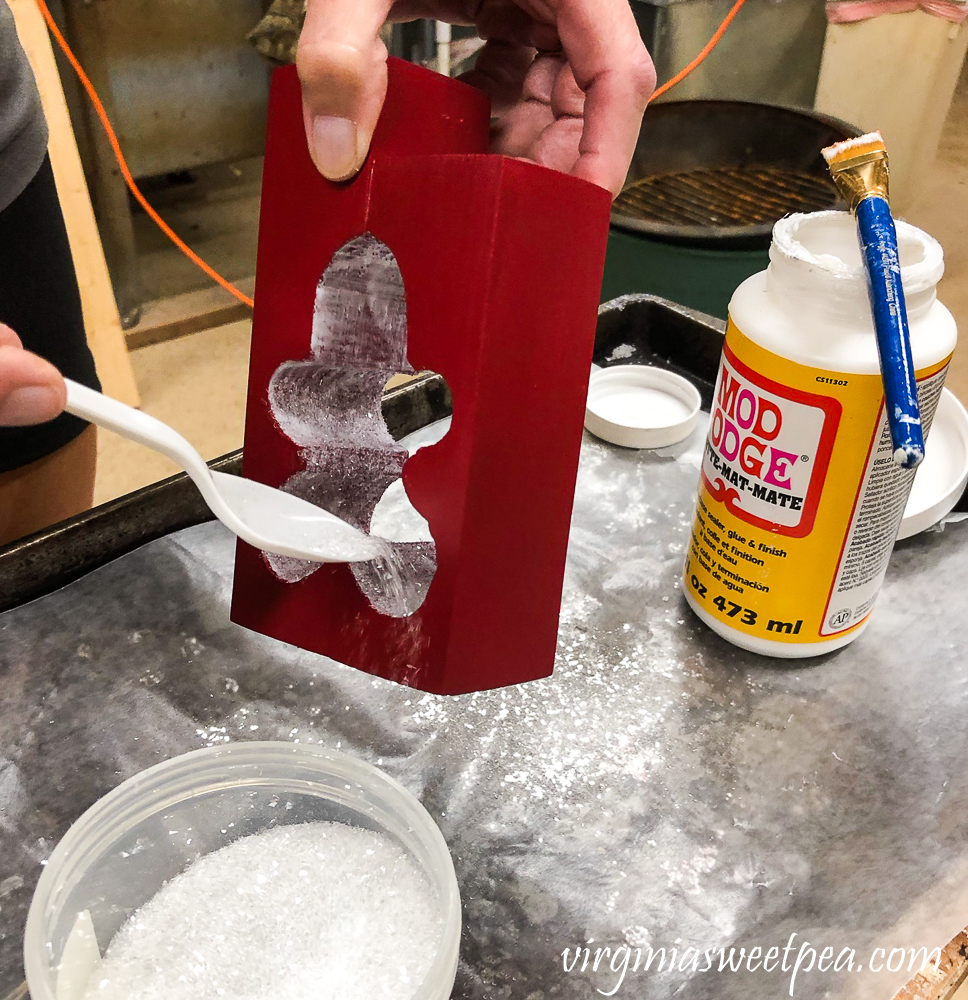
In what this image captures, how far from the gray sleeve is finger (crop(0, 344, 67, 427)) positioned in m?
0.42

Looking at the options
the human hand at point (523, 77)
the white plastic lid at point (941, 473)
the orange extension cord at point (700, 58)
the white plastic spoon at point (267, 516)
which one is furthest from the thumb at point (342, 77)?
the orange extension cord at point (700, 58)

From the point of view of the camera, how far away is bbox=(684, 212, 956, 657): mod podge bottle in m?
0.52

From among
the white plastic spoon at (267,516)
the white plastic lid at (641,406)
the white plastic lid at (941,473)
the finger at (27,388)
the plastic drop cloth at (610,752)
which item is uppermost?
the finger at (27,388)

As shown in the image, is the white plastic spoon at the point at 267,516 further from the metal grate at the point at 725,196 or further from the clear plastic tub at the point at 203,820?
the metal grate at the point at 725,196

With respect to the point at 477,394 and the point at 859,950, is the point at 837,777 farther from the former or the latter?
the point at 477,394

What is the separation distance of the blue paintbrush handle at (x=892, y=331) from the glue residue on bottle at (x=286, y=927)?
0.34 metres

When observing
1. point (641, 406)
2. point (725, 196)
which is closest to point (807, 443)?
point (641, 406)

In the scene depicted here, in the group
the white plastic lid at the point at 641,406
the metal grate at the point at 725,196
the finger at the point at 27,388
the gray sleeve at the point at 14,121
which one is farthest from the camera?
the metal grate at the point at 725,196

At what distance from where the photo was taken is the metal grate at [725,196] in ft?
5.22

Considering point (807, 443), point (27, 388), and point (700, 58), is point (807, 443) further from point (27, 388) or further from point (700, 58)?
point (700, 58)

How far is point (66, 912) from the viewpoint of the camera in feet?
1.56

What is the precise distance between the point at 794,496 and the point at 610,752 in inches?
8.2

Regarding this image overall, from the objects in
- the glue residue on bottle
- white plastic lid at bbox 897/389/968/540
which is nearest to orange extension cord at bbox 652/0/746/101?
white plastic lid at bbox 897/389/968/540

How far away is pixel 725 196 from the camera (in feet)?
5.45
